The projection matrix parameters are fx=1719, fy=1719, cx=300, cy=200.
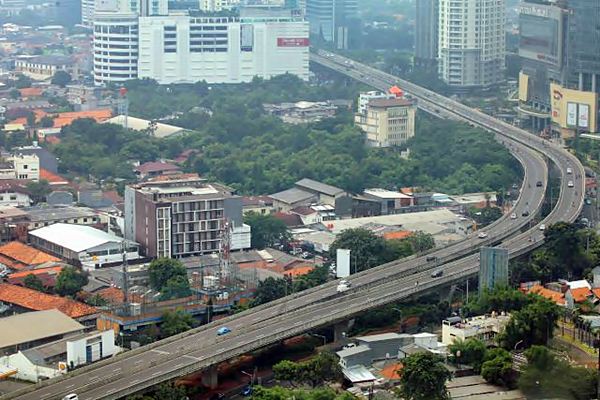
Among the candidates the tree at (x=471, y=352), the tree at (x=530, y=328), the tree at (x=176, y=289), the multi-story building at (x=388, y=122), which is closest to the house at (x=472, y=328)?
the tree at (x=530, y=328)

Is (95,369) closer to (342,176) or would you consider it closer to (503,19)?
(342,176)

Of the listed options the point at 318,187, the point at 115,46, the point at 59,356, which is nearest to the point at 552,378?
the point at 59,356

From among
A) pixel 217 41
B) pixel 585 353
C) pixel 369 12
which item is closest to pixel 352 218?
pixel 585 353

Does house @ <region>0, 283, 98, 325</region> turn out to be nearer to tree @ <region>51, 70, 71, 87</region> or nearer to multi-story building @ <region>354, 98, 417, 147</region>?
multi-story building @ <region>354, 98, 417, 147</region>

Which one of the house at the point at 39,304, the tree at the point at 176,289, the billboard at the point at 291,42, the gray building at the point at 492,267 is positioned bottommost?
the house at the point at 39,304

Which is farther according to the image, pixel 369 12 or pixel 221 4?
pixel 369 12

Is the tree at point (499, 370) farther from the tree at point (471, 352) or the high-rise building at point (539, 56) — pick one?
the high-rise building at point (539, 56)

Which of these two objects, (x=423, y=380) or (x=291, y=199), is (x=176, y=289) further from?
(x=291, y=199)

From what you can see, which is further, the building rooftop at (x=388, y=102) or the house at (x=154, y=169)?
the building rooftop at (x=388, y=102)
